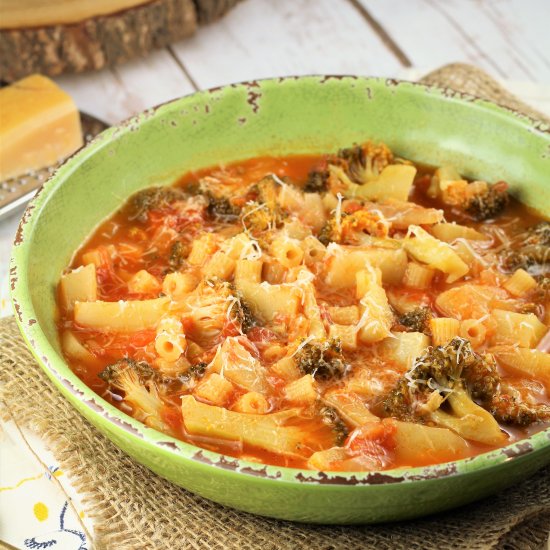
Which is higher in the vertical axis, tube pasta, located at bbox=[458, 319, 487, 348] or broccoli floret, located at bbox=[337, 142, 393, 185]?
broccoli floret, located at bbox=[337, 142, 393, 185]

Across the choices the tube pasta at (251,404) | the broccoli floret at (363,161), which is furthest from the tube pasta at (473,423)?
the broccoli floret at (363,161)

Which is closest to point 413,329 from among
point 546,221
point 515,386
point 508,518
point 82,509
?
point 515,386

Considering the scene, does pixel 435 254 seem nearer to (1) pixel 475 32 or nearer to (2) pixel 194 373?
(2) pixel 194 373

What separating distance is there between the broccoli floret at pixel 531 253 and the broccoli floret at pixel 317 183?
0.99 metres

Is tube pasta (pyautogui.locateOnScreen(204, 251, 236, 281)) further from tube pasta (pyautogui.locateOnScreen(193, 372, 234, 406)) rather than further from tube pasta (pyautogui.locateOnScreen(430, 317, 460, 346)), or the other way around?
tube pasta (pyautogui.locateOnScreen(430, 317, 460, 346))

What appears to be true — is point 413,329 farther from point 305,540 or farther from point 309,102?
point 309,102

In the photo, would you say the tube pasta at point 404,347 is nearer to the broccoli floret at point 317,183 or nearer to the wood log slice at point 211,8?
the broccoli floret at point 317,183

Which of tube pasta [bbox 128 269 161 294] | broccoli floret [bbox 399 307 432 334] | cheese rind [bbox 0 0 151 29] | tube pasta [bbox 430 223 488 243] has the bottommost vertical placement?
tube pasta [bbox 128 269 161 294]

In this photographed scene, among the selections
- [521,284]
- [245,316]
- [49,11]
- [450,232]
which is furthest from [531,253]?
[49,11]

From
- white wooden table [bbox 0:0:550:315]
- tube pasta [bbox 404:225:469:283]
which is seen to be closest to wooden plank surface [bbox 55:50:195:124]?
white wooden table [bbox 0:0:550:315]

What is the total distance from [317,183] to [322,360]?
4.48 feet

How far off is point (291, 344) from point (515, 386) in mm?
932

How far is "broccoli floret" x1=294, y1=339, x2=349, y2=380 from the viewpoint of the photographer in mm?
3803

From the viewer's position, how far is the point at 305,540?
361 centimetres
